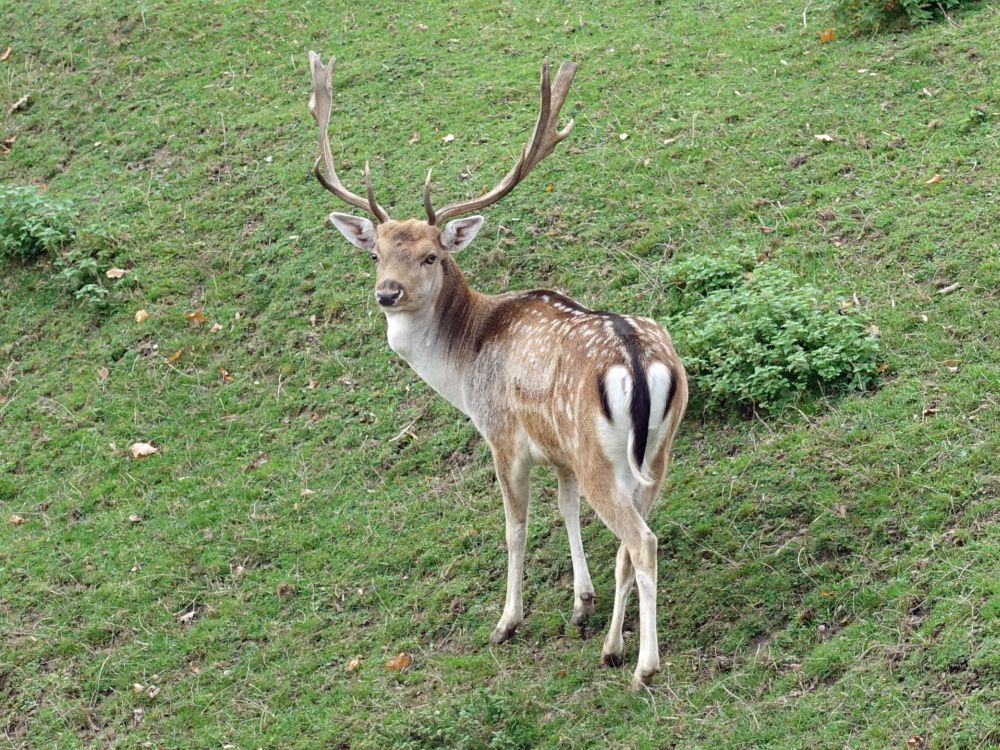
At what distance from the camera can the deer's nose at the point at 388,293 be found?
7.01 meters

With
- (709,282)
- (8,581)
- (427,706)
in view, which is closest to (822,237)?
(709,282)

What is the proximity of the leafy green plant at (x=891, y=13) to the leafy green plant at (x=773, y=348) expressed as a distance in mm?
4033

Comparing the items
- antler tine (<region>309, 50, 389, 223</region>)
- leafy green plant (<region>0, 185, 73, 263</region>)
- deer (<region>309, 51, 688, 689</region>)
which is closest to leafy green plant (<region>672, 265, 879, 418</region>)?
deer (<region>309, 51, 688, 689</region>)

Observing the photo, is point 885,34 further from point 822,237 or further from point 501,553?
point 501,553

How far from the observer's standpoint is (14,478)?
915cm

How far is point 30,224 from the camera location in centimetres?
1105

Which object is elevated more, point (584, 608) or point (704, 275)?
point (704, 275)

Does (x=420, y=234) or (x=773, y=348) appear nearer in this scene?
(x=420, y=234)

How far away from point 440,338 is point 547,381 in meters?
1.07

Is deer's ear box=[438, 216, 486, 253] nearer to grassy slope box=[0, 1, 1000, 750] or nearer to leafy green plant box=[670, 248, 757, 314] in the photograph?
grassy slope box=[0, 1, 1000, 750]

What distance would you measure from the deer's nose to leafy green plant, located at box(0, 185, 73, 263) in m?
5.12

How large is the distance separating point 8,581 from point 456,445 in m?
3.11

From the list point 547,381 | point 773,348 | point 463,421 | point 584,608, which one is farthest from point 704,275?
point 584,608

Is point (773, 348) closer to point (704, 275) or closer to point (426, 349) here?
point (704, 275)
